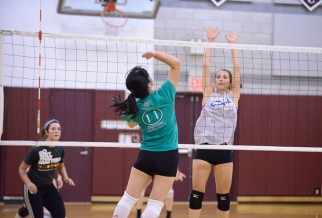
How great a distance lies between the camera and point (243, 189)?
1159 cm

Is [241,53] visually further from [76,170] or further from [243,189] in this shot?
[76,170]

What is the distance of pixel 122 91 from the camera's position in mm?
11078

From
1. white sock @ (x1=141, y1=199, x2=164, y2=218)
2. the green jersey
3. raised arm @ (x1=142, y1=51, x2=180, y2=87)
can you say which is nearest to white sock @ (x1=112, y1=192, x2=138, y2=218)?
white sock @ (x1=141, y1=199, x2=164, y2=218)

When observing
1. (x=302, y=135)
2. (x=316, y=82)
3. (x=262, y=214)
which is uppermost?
(x=316, y=82)

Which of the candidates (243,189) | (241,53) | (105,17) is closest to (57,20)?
(105,17)

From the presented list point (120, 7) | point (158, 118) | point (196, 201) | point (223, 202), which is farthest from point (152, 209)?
point (120, 7)

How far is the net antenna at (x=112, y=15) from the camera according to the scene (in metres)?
10.5

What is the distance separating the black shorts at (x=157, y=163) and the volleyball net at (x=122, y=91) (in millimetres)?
6145

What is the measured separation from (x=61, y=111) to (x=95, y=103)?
2.61 feet

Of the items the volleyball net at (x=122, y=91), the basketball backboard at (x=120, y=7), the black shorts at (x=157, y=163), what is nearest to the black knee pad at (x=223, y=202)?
the black shorts at (x=157, y=163)

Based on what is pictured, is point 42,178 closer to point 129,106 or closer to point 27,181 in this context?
point 27,181

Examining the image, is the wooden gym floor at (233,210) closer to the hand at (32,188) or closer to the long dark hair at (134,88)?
the hand at (32,188)

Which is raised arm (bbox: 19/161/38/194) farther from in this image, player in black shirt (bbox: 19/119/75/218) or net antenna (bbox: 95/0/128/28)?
net antenna (bbox: 95/0/128/28)

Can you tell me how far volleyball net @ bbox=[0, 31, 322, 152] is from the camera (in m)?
10.8
